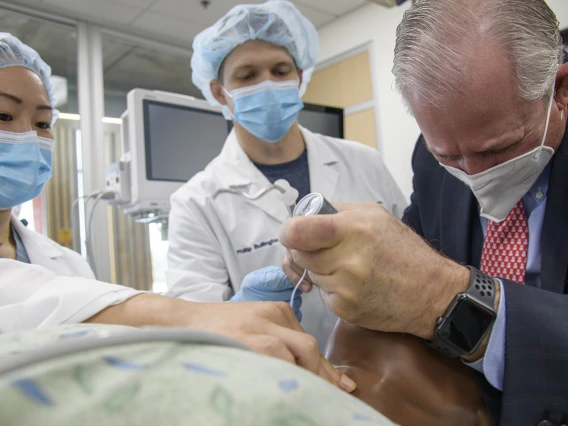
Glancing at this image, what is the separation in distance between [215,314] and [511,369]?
0.46 metres

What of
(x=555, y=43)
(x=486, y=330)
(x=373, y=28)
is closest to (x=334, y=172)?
(x=555, y=43)

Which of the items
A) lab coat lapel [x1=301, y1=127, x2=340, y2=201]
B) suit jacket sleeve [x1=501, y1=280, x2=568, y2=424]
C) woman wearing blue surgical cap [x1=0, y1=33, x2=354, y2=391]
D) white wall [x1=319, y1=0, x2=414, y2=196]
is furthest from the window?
suit jacket sleeve [x1=501, y1=280, x2=568, y2=424]

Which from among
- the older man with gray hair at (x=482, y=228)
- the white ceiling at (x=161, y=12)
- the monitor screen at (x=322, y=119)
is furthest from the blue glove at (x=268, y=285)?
the white ceiling at (x=161, y=12)

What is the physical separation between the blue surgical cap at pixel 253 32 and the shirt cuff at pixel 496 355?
1.24 metres

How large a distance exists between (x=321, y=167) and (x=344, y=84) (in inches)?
106

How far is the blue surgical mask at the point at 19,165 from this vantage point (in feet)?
4.05

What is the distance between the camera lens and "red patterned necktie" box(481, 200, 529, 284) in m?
1.01

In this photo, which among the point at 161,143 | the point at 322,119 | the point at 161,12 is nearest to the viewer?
the point at 161,143

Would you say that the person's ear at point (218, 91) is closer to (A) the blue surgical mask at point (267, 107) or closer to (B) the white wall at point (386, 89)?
(A) the blue surgical mask at point (267, 107)

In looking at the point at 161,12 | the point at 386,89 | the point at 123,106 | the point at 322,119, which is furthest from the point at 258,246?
the point at 123,106

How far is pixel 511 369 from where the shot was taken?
0.73m

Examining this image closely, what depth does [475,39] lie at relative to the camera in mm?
876

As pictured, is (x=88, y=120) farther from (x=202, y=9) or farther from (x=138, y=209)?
(x=138, y=209)

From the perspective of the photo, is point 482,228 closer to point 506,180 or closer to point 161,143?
point 506,180
